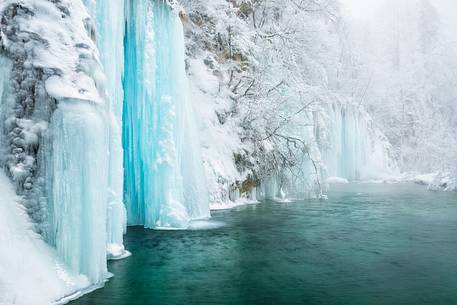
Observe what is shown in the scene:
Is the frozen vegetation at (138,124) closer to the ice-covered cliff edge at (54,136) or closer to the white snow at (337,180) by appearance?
the ice-covered cliff edge at (54,136)

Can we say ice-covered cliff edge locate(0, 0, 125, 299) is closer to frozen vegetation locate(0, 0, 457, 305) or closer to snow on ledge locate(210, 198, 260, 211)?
frozen vegetation locate(0, 0, 457, 305)

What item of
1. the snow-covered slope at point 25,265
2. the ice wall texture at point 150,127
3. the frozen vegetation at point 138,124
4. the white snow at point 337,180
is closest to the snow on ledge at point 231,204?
the frozen vegetation at point 138,124

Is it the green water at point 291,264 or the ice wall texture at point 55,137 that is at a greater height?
the ice wall texture at point 55,137

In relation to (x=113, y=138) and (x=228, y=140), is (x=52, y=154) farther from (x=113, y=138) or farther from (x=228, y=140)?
(x=228, y=140)

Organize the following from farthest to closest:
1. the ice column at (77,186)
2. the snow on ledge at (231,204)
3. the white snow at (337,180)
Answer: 1. the white snow at (337,180)
2. the snow on ledge at (231,204)
3. the ice column at (77,186)

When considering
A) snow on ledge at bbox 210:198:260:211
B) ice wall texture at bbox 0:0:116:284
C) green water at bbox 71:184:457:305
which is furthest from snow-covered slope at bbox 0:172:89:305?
snow on ledge at bbox 210:198:260:211

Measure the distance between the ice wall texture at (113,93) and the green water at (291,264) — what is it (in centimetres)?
58

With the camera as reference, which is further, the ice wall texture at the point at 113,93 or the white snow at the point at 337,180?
the white snow at the point at 337,180

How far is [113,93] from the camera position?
9156mm

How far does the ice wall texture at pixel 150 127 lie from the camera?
453 inches

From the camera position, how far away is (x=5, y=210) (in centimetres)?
556

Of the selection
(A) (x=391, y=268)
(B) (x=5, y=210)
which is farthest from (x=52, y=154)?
(A) (x=391, y=268)

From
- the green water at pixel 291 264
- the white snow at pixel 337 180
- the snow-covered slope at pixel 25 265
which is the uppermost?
the white snow at pixel 337 180

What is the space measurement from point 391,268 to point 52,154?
562cm
